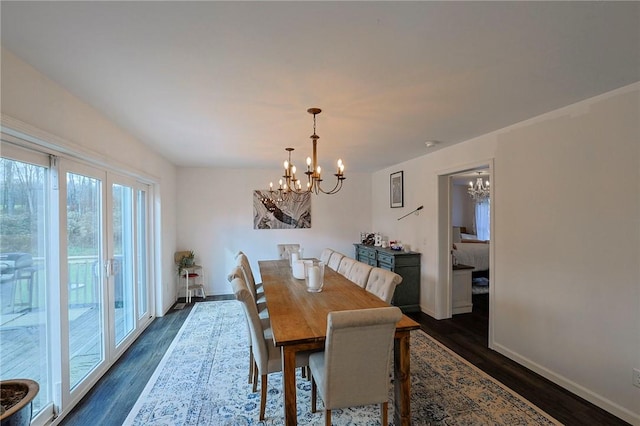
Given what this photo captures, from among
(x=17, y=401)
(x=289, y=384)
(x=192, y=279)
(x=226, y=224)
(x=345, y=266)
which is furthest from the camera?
(x=226, y=224)

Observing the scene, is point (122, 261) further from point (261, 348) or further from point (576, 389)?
point (576, 389)

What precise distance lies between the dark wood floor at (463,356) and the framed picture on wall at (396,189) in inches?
78.4

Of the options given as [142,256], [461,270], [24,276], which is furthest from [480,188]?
[24,276]

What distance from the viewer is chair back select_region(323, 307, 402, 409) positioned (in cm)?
165

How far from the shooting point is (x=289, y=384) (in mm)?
1800

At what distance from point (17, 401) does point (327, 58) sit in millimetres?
2416

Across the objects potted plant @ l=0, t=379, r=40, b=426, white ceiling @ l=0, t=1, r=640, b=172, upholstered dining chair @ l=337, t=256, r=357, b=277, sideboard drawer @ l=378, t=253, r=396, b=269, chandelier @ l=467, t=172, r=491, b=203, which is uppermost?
white ceiling @ l=0, t=1, r=640, b=172

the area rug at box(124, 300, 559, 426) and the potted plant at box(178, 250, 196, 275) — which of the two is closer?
the area rug at box(124, 300, 559, 426)

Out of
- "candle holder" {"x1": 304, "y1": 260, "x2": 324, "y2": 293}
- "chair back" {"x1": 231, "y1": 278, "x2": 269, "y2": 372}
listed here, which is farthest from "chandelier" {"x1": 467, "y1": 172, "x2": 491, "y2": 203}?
"chair back" {"x1": 231, "y1": 278, "x2": 269, "y2": 372}

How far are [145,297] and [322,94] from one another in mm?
3765

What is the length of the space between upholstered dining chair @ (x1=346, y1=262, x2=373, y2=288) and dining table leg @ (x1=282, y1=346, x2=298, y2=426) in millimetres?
1334

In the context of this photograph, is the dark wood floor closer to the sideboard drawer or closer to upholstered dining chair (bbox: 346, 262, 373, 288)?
the sideboard drawer

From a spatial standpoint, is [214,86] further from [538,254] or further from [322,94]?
[538,254]

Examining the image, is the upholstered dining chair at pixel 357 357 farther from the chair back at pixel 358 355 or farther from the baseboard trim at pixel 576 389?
the baseboard trim at pixel 576 389
